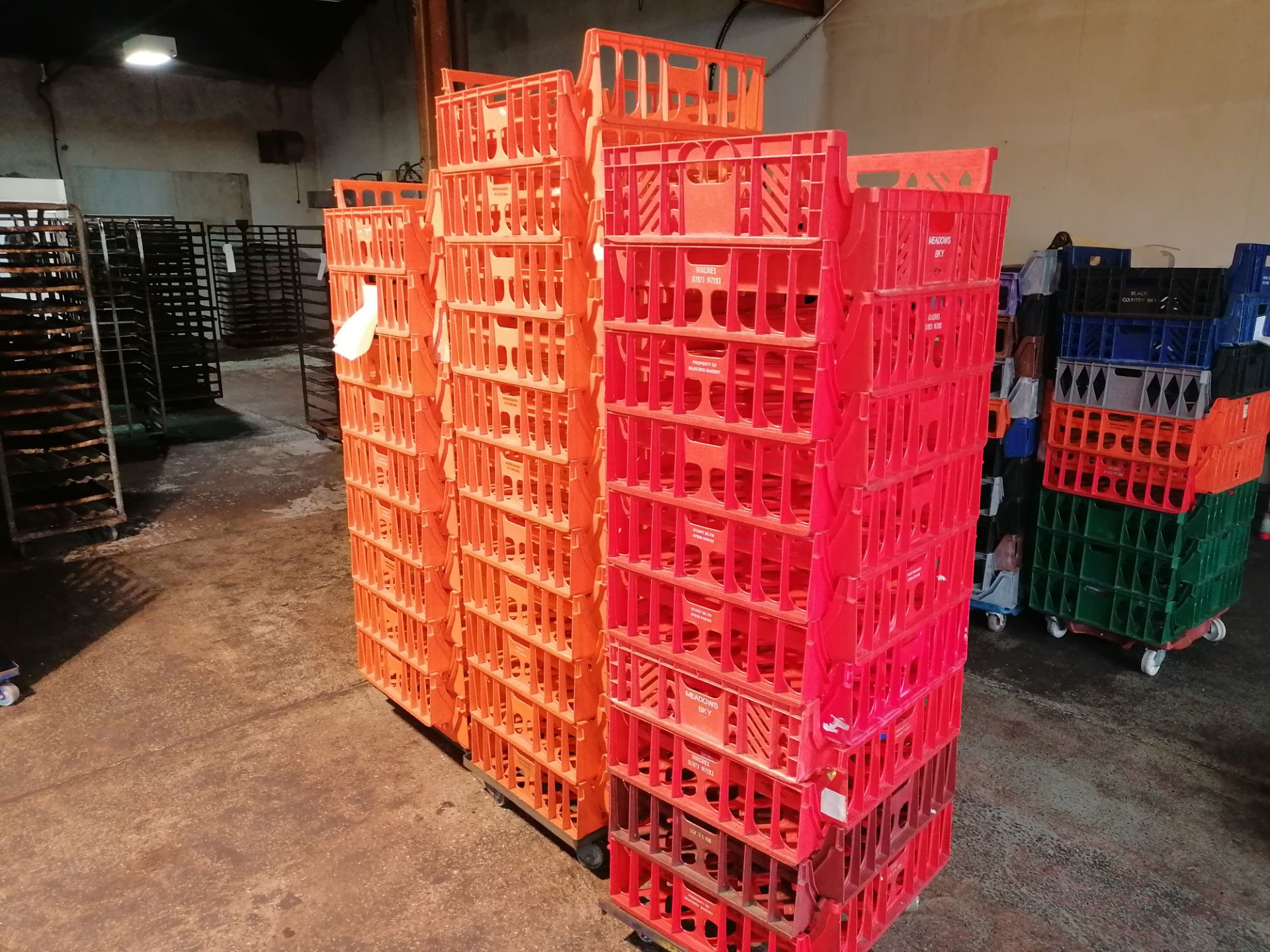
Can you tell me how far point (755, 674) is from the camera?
2316 mm

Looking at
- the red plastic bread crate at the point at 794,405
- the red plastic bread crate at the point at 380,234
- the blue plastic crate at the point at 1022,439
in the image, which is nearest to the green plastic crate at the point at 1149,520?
the blue plastic crate at the point at 1022,439

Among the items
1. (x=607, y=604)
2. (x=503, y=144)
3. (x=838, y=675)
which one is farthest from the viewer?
(x=503, y=144)

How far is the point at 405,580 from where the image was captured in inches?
160

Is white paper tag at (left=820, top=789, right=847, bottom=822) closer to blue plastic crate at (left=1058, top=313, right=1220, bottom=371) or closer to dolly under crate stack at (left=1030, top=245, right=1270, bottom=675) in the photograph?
dolly under crate stack at (left=1030, top=245, right=1270, bottom=675)

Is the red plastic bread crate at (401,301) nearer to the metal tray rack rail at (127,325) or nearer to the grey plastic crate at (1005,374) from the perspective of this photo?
the grey plastic crate at (1005,374)

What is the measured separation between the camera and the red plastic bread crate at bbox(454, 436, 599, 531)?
297 cm

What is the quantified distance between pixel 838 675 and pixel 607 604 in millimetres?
750

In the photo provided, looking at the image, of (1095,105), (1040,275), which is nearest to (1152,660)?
(1040,275)

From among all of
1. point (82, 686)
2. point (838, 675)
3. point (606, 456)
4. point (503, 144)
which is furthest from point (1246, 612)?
point (82, 686)

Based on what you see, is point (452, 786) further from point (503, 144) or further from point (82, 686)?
point (503, 144)

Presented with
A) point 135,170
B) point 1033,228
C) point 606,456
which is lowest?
point 606,456

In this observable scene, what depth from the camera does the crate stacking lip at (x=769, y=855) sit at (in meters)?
2.38

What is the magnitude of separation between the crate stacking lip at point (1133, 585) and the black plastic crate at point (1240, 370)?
0.81m

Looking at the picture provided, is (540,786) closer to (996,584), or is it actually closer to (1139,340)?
(996,584)
